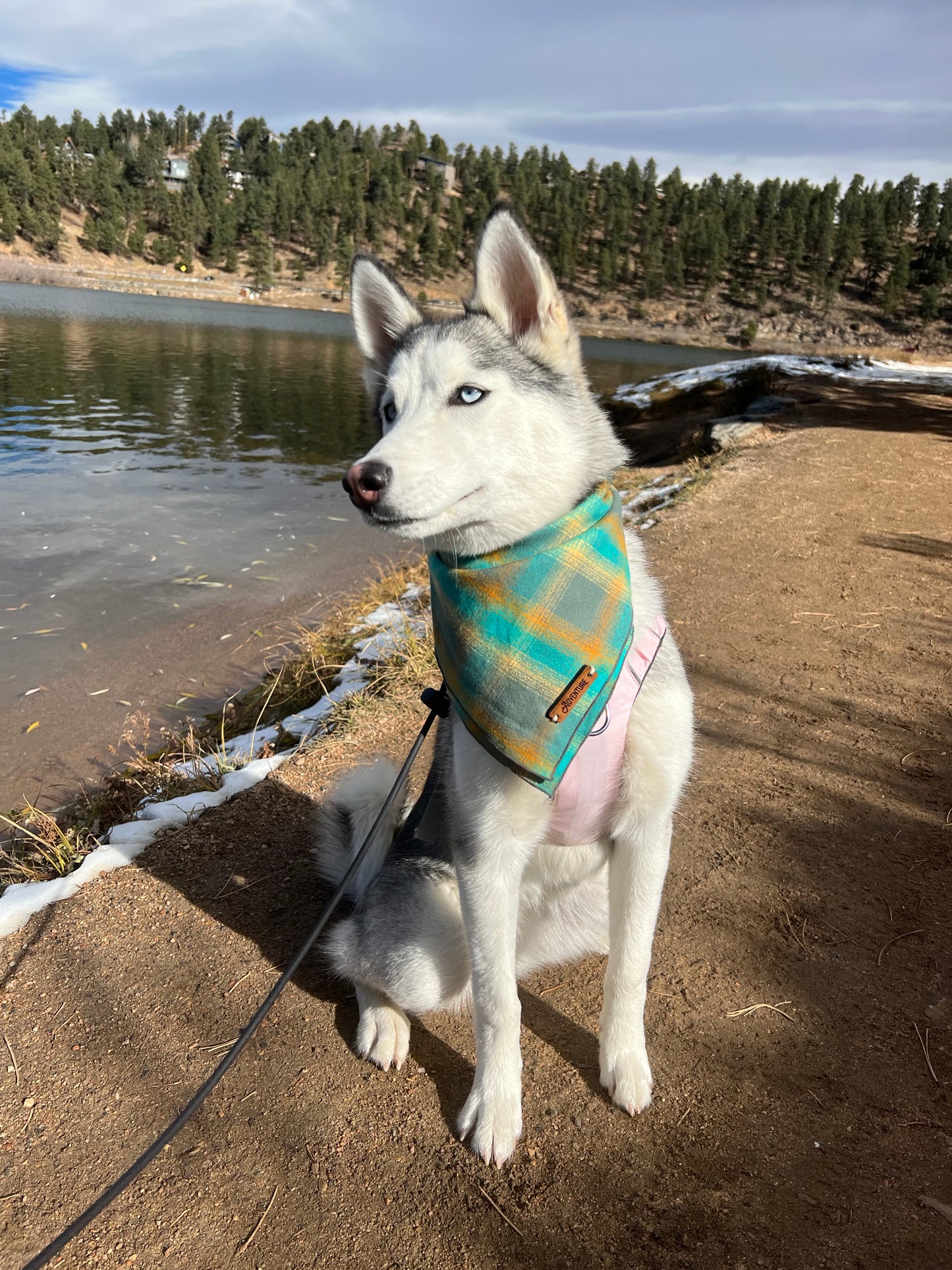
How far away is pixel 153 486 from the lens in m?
14.5

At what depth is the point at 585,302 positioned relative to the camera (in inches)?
3780

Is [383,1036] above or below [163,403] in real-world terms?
above

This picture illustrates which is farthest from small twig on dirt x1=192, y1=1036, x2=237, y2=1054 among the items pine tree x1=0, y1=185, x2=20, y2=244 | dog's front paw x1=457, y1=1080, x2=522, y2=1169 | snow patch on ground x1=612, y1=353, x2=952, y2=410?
pine tree x1=0, y1=185, x2=20, y2=244

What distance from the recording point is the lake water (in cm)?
904

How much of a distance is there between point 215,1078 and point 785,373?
2277 centimetres

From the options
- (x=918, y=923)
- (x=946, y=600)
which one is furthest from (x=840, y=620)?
(x=918, y=923)

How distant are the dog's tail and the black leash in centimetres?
6

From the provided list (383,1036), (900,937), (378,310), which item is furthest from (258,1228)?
(378,310)

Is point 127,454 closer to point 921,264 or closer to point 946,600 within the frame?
point 946,600

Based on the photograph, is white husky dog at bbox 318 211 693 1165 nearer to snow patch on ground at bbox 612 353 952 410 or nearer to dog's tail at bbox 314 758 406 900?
dog's tail at bbox 314 758 406 900

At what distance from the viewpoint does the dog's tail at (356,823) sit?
3.28 metres

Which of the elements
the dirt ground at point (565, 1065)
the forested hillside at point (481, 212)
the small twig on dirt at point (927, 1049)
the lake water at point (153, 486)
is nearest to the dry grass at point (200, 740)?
the dirt ground at point (565, 1065)

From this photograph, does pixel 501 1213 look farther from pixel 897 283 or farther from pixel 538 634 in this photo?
pixel 897 283

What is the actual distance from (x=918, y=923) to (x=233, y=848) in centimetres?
332
